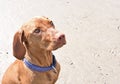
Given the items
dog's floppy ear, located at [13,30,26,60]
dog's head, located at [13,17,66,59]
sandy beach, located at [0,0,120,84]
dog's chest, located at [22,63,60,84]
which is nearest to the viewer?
dog's head, located at [13,17,66,59]

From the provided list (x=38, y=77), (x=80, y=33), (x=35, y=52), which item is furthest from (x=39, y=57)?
(x=80, y=33)

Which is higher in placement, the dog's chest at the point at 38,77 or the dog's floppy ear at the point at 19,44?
the dog's floppy ear at the point at 19,44

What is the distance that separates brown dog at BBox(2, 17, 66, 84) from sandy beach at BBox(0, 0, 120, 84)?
90 cm

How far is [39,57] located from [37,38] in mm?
310

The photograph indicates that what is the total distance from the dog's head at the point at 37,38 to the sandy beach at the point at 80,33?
Result: 123 cm

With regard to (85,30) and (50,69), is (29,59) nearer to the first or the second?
(50,69)

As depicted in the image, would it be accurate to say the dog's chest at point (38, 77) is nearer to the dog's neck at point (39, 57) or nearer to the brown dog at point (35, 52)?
the brown dog at point (35, 52)

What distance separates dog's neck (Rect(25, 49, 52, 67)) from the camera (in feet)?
14.1

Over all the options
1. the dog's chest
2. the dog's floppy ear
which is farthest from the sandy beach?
the dog's floppy ear

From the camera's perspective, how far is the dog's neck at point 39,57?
4285 mm

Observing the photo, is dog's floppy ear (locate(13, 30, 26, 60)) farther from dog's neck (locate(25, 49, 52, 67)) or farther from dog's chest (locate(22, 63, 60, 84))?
dog's chest (locate(22, 63, 60, 84))

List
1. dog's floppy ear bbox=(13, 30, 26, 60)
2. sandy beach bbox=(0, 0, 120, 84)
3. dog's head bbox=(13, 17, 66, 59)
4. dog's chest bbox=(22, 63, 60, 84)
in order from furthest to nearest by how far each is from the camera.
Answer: sandy beach bbox=(0, 0, 120, 84) < dog's chest bbox=(22, 63, 60, 84) < dog's floppy ear bbox=(13, 30, 26, 60) < dog's head bbox=(13, 17, 66, 59)

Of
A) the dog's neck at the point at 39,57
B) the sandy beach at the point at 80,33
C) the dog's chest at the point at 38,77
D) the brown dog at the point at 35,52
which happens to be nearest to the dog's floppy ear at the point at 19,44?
the brown dog at the point at 35,52

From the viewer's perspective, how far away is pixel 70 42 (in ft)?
20.0
